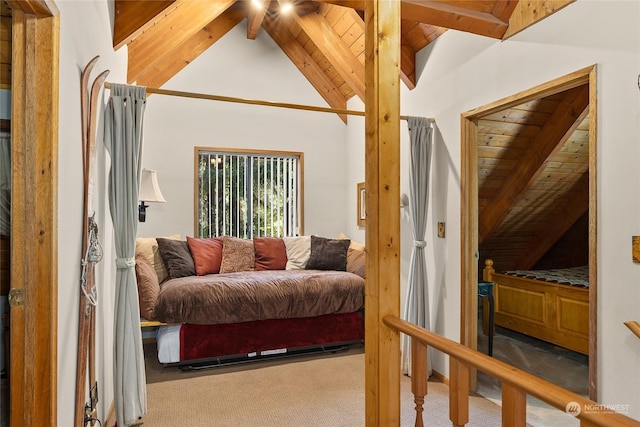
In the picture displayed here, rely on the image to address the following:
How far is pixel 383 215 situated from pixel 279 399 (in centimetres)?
178

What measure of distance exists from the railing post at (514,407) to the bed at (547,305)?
2.76m

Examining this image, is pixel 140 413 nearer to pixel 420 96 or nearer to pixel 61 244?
pixel 61 244

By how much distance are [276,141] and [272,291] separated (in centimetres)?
214

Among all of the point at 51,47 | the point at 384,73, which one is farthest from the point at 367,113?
the point at 51,47

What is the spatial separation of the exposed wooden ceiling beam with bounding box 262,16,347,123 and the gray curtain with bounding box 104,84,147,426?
2.89 meters

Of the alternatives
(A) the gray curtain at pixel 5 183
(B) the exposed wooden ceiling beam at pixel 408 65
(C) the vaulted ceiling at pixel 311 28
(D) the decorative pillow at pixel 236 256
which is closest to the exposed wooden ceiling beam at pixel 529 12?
→ (C) the vaulted ceiling at pixel 311 28

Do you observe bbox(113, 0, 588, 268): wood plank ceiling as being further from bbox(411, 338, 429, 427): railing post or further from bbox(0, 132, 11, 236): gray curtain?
bbox(411, 338, 429, 427): railing post

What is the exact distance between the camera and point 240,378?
311 cm

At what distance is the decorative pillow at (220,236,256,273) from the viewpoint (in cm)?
413

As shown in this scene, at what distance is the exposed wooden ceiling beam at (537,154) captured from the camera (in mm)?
3150

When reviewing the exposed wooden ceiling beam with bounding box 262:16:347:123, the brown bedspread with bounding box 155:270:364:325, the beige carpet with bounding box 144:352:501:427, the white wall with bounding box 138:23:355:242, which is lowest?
the beige carpet with bounding box 144:352:501:427

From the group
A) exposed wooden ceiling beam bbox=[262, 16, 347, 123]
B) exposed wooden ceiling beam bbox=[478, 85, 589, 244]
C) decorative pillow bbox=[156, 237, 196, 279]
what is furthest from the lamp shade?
exposed wooden ceiling beam bbox=[478, 85, 589, 244]

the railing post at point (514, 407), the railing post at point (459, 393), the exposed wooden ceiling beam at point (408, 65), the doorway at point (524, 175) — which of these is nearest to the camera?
the railing post at point (514, 407)

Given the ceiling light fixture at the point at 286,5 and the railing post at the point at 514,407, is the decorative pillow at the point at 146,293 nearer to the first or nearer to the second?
the ceiling light fixture at the point at 286,5
